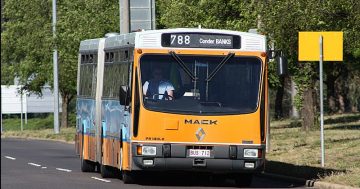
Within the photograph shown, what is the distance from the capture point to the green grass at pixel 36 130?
2354 inches

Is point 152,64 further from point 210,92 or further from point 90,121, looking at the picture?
point 90,121

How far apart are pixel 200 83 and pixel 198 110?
19.6 inches

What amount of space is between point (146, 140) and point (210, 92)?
1424mm

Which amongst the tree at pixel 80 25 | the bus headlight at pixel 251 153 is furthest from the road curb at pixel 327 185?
the tree at pixel 80 25

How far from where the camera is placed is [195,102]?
2205cm

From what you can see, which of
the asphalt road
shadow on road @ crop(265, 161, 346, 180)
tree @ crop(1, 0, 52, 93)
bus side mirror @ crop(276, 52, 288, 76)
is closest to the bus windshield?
bus side mirror @ crop(276, 52, 288, 76)

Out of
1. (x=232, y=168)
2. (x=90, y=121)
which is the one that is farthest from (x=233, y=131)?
(x=90, y=121)

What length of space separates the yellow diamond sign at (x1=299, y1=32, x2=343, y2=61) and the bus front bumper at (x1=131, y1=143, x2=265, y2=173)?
5.09 metres

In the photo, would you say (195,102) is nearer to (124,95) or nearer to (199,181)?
(124,95)

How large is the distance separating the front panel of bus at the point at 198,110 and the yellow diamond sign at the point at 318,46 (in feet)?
13.7

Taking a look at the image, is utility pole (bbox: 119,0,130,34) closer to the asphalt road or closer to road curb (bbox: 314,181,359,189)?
the asphalt road

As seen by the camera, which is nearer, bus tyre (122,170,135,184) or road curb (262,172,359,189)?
road curb (262,172,359,189)

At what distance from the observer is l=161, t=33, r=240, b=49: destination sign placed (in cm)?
2225

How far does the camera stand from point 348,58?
57.2 m
